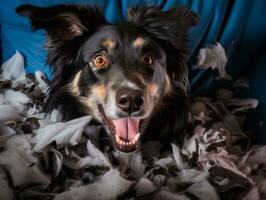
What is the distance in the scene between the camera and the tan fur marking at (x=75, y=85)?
59.3 inches

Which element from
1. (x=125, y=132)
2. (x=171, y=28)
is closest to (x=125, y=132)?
(x=125, y=132)

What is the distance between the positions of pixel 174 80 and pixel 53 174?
0.58 metres

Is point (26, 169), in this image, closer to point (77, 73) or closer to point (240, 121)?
point (77, 73)

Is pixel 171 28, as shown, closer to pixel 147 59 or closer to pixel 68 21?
pixel 147 59

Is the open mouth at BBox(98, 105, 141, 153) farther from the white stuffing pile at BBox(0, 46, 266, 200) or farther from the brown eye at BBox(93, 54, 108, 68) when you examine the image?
the brown eye at BBox(93, 54, 108, 68)

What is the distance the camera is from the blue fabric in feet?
5.74

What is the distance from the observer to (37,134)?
4.54ft

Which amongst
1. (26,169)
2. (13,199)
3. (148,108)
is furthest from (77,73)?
(13,199)

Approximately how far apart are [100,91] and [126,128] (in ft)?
0.48

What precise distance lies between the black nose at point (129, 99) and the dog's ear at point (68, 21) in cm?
34

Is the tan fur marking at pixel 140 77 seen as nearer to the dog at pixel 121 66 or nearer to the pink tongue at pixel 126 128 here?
the dog at pixel 121 66

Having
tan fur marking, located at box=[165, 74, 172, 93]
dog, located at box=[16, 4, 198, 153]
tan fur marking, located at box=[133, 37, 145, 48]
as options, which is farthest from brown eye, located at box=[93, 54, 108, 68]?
tan fur marking, located at box=[165, 74, 172, 93]

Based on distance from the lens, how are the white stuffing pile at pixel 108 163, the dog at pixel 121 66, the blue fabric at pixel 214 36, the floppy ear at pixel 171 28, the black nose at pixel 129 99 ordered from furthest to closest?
the blue fabric at pixel 214 36
the floppy ear at pixel 171 28
the dog at pixel 121 66
the black nose at pixel 129 99
the white stuffing pile at pixel 108 163

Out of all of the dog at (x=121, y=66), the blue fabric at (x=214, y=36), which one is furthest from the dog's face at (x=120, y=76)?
the blue fabric at (x=214, y=36)
